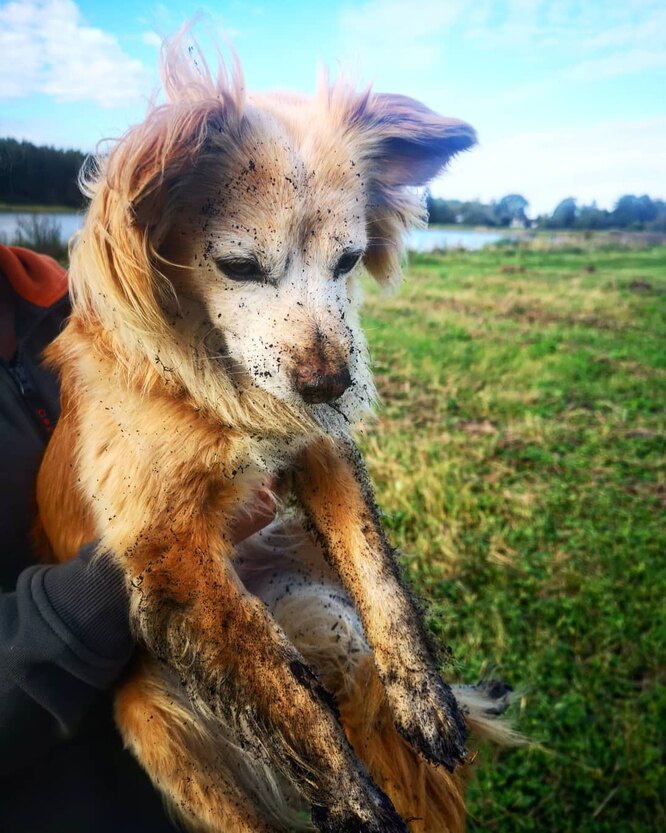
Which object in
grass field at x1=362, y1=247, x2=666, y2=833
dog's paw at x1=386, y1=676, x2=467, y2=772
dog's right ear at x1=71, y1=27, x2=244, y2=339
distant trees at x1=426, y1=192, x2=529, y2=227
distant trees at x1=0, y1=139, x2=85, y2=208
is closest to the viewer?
dog's right ear at x1=71, y1=27, x2=244, y2=339

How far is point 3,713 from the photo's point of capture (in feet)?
3.37

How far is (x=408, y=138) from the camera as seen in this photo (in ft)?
3.26

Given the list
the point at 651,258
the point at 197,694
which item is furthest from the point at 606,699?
the point at 651,258

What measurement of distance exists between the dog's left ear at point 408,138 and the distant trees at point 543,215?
93 mm

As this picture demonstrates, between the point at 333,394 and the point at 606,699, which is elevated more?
the point at 333,394

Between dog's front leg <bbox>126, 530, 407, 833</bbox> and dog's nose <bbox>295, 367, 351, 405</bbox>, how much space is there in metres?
0.34

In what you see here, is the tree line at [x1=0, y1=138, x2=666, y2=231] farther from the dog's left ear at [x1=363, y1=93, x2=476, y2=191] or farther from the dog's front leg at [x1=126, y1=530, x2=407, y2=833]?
the dog's front leg at [x1=126, y1=530, x2=407, y2=833]

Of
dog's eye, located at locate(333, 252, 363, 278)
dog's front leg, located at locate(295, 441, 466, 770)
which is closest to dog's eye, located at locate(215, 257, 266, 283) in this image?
dog's eye, located at locate(333, 252, 363, 278)

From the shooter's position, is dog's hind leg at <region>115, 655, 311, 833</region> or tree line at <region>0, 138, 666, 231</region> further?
dog's hind leg at <region>115, 655, 311, 833</region>

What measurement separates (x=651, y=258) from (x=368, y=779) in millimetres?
4706

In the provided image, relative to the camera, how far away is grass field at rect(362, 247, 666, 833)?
2031 mm

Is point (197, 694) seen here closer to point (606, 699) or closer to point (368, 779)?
point (368, 779)

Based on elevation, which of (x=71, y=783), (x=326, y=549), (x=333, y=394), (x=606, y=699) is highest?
(x=333, y=394)

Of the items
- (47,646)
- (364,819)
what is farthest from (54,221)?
(364,819)
